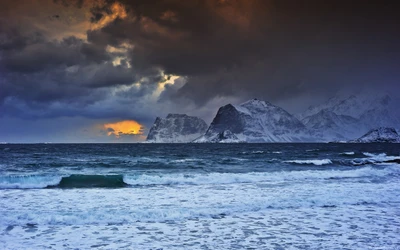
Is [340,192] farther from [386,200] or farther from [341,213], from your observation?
[341,213]

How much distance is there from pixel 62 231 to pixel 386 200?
15.6 metres

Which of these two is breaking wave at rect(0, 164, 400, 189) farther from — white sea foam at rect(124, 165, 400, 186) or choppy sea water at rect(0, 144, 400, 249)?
choppy sea water at rect(0, 144, 400, 249)

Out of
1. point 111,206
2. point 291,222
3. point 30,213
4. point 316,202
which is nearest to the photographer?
point 291,222

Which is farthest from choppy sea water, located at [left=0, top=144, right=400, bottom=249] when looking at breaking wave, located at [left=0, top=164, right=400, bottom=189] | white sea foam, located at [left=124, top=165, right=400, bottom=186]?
white sea foam, located at [left=124, top=165, right=400, bottom=186]

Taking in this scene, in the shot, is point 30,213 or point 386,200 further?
point 386,200

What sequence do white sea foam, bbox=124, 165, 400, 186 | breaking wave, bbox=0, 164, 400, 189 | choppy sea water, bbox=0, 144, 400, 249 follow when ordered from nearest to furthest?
choppy sea water, bbox=0, 144, 400, 249
breaking wave, bbox=0, 164, 400, 189
white sea foam, bbox=124, 165, 400, 186

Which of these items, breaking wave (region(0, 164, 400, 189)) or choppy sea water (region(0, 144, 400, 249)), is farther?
breaking wave (region(0, 164, 400, 189))

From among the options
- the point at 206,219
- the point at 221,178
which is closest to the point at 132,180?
the point at 221,178

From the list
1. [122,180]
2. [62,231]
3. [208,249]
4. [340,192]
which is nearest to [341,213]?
[340,192]

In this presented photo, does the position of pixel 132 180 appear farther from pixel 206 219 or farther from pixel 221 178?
pixel 206 219

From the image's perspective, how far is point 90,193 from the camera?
64.5 feet

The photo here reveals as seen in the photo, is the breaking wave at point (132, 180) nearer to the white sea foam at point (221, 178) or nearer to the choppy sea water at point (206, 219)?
the white sea foam at point (221, 178)

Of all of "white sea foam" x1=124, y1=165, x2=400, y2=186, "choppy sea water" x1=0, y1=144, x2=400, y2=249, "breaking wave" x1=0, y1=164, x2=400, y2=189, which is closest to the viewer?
"choppy sea water" x1=0, y1=144, x2=400, y2=249

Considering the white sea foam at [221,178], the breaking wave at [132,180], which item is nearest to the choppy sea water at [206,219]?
the breaking wave at [132,180]
